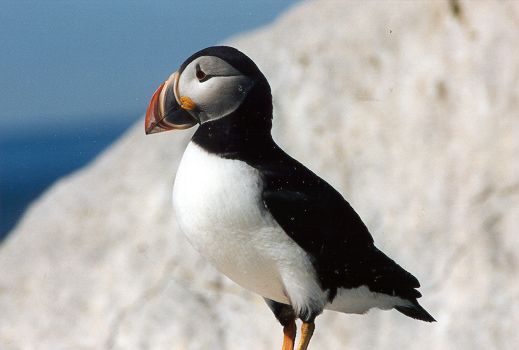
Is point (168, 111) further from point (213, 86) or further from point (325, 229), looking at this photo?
point (325, 229)

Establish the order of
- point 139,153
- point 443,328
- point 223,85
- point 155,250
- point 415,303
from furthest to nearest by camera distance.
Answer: point 139,153, point 155,250, point 443,328, point 415,303, point 223,85

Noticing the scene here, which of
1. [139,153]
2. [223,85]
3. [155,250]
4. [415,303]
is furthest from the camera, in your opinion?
[139,153]

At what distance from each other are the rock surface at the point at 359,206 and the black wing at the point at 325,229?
1.72 meters

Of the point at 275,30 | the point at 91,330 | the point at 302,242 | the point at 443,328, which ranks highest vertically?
the point at 275,30

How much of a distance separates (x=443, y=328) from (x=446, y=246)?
1.57 feet

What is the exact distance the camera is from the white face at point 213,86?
3.40 meters

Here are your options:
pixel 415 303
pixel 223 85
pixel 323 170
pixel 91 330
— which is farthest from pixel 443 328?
pixel 223 85

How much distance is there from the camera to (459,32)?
5.96 meters

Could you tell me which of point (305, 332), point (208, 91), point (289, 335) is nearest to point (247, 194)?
point (208, 91)

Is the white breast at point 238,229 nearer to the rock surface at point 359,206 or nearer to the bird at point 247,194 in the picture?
the bird at point 247,194

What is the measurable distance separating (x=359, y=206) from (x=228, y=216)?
7.90ft

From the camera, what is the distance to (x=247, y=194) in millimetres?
3436

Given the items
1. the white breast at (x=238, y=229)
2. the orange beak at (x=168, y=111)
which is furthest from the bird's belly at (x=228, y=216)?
the orange beak at (x=168, y=111)

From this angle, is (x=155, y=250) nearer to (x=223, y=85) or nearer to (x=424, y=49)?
(x=424, y=49)
